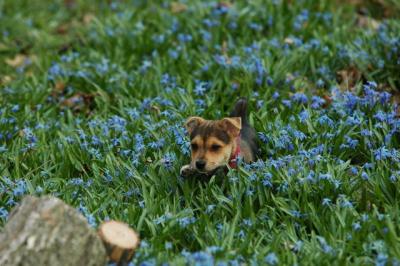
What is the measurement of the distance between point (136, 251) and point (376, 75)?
4.51 m

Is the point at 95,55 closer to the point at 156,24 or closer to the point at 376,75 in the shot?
the point at 156,24

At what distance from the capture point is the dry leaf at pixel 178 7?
10.9 m

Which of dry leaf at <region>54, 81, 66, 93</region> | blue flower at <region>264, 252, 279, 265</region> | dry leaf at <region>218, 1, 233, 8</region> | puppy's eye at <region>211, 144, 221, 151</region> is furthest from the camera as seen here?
dry leaf at <region>218, 1, 233, 8</region>

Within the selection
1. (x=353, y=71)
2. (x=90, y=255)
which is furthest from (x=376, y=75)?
(x=90, y=255)

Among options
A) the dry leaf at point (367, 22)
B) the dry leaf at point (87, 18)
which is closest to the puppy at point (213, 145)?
the dry leaf at point (367, 22)

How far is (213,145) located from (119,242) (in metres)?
1.44

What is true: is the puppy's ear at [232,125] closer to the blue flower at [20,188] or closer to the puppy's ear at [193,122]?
the puppy's ear at [193,122]

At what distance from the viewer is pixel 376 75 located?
28.1 feet

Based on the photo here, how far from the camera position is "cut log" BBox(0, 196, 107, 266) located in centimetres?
484

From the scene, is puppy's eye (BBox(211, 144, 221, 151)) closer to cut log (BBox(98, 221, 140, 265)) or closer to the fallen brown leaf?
cut log (BBox(98, 221, 140, 265))

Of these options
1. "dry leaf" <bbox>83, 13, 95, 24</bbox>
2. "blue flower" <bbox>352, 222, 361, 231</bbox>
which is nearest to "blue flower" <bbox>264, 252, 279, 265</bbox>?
"blue flower" <bbox>352, 222, 361, 231</bbox>

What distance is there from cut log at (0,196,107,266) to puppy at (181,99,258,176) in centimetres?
145

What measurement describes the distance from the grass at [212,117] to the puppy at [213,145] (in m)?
0.17

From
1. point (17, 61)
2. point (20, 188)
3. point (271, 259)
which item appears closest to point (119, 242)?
point (271, 259)
